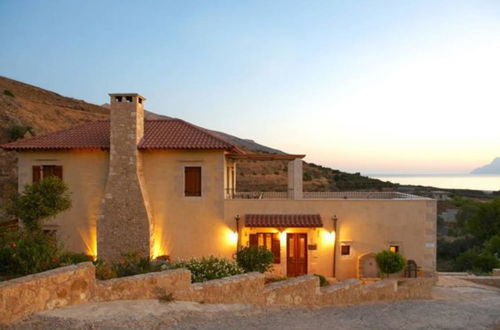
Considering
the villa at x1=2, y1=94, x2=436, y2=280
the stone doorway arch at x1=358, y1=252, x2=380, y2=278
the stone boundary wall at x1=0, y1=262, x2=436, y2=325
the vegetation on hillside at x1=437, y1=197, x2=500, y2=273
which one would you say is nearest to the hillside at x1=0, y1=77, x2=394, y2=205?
the vegetation on hillside at x1=437, y1=197, x2=500, y2=273

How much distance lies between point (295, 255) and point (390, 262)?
12.4 feet

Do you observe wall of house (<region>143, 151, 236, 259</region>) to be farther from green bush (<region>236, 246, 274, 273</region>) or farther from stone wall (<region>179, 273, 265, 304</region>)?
stone wall (<region>179, 273, 265, 304</region>)

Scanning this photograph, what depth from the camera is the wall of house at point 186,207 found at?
1554cm

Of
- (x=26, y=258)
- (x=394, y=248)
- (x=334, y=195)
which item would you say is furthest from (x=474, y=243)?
(x=26, y=258)

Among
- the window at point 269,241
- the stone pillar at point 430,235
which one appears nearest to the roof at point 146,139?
the window at point 269,241

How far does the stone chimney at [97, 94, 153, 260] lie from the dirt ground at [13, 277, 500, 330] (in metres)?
7.98

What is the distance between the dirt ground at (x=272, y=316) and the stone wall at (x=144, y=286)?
235 mm

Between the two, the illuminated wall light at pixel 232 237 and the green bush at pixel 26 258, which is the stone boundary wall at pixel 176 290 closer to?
the green bush at pixel 26 258

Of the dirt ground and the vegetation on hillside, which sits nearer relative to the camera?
the dirt ground

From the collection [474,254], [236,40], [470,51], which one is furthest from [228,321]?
[474,254]

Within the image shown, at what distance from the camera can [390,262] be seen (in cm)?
1395

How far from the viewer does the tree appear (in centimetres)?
1162

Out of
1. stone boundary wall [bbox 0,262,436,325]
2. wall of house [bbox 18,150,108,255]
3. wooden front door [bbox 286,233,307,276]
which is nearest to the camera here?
stone boundary wall [bbox 0,262,436,325]

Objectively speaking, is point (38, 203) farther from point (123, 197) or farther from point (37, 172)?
point (37, 172)
